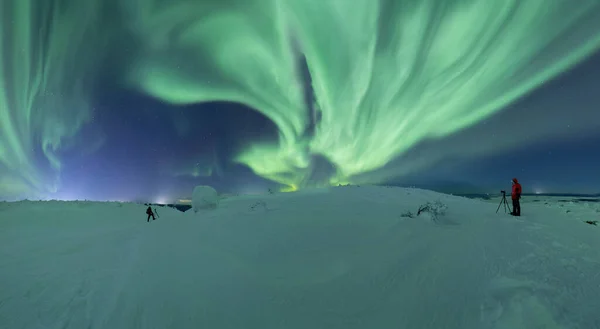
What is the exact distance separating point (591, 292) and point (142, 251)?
1241cm

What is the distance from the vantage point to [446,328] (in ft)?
18.0

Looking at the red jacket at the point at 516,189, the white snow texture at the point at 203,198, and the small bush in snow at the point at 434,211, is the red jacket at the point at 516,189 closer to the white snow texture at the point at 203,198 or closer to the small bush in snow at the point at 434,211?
the small bush in snow at the point at 434,211

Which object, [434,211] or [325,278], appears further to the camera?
[434,211]

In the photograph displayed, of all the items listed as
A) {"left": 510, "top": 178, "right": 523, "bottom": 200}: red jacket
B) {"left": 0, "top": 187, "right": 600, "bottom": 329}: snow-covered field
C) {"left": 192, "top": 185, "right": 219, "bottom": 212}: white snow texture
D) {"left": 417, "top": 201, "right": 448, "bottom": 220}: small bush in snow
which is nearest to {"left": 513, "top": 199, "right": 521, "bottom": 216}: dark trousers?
{"left": 510, "top": 178, "right": 523, "bottom": 200}: red jacket

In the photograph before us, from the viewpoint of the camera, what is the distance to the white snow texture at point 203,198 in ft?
60.0

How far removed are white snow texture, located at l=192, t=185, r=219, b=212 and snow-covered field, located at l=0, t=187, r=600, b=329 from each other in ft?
20.4

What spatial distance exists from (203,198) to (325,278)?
12701 millimetres

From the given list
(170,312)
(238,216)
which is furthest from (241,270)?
(238,216)

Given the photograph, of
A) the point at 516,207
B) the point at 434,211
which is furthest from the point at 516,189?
the point at 434,211

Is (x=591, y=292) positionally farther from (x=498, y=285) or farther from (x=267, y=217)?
(x=267, y=217)

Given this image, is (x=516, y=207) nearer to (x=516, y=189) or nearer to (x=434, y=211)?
(x=516, y=189)

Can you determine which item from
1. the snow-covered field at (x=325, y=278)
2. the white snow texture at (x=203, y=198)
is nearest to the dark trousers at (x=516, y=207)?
the snow-covered field at (x=325, y=278)

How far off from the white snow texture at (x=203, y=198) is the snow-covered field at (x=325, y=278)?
6.22 m

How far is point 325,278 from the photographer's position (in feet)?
25.1
